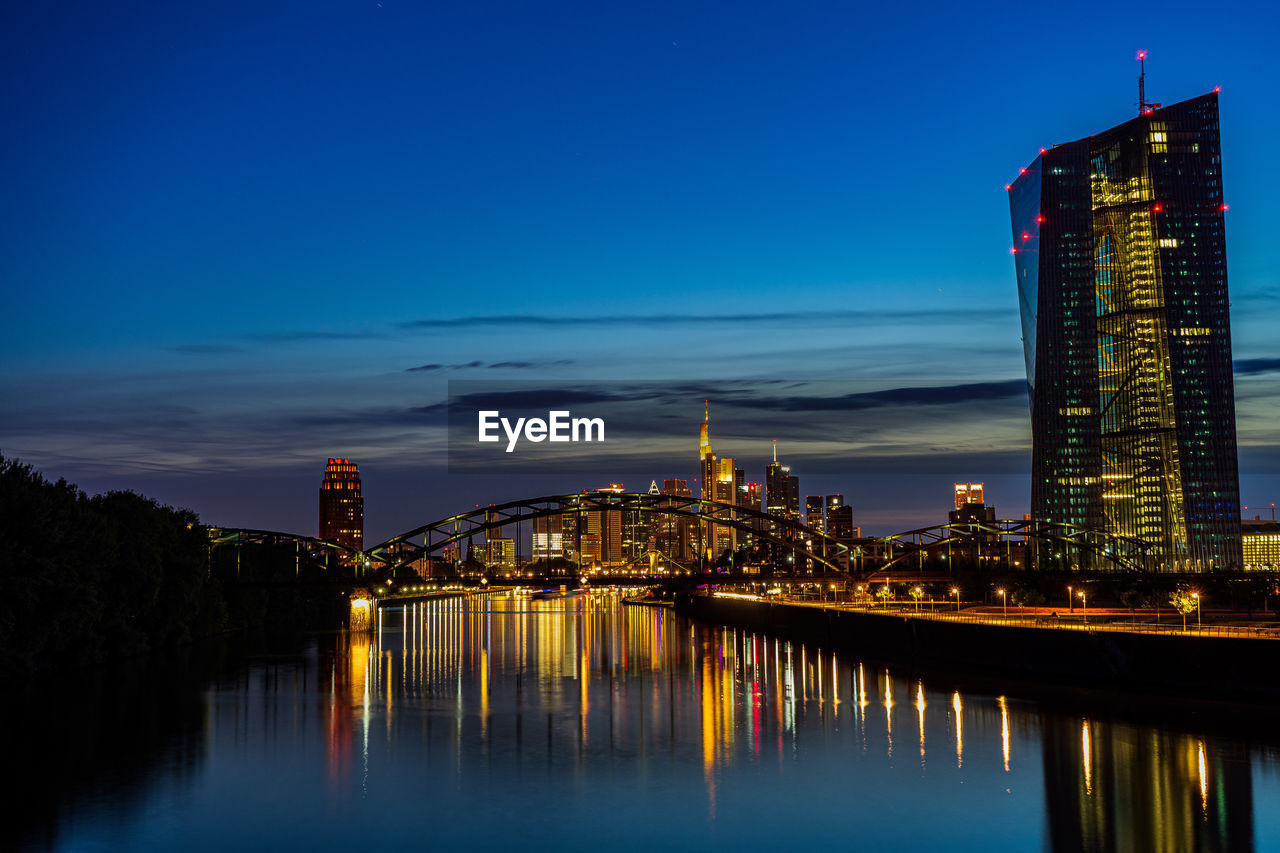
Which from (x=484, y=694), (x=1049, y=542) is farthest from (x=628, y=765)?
(x=1049, y=542)

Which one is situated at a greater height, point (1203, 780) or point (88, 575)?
point (88, 575)

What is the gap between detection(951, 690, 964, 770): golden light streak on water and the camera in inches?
1447

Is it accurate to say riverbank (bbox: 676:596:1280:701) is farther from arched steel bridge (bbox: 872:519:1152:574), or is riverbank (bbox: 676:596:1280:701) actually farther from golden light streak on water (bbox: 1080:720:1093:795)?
arched steel bridge (bbox: 872:519:1152:574)

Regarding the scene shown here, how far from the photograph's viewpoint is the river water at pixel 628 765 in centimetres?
2839

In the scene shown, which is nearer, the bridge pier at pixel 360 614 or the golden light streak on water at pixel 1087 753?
the golden light streak on water at pixel 1087 753

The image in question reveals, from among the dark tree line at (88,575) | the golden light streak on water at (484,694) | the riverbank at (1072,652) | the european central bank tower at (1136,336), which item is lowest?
the golden light streak on water at (484,694)

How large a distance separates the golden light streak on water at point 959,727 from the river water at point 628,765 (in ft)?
0.71

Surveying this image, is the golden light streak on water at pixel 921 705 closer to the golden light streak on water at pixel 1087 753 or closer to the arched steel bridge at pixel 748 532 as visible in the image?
the golden light streak on water at pixel 1087 753

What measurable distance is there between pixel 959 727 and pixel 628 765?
1252 cm

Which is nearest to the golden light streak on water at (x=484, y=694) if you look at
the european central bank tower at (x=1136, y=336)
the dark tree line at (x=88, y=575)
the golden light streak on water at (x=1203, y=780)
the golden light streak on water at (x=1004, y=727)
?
the golden light streak on water at (x=1004, y=727)

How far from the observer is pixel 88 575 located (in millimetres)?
59031

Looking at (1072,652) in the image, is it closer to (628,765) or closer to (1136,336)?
(628,765)

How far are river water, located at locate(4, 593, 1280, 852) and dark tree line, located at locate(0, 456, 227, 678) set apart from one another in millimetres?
2628

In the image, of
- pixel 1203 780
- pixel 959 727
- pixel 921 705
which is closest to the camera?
pixel 1203 780
